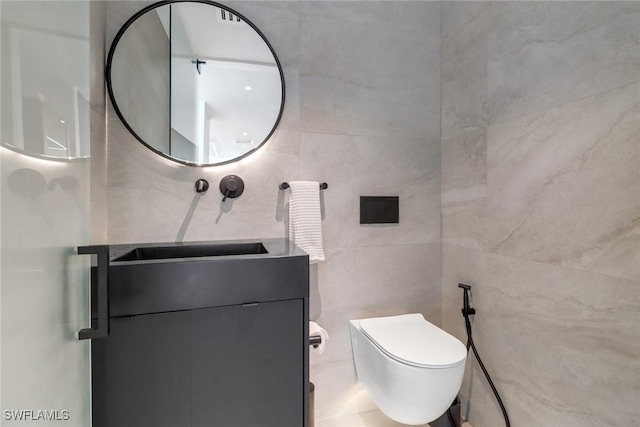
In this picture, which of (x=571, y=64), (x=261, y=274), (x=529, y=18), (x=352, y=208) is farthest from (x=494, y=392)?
(x=529, y=18)

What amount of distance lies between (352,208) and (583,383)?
109 centimetres

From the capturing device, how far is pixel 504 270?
1.30m

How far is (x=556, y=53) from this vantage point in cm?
109

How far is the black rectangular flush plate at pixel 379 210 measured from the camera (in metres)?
1.56

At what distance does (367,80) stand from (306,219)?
0.82 meters

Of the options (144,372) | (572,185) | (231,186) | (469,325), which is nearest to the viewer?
(144,372)

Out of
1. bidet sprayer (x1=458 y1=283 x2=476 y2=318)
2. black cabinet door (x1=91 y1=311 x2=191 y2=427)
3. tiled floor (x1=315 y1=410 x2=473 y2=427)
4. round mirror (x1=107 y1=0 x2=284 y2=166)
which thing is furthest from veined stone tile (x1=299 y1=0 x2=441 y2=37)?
tiled floor (x1=315 y1=410 x2=473 y2=427)

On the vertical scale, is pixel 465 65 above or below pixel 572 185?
above

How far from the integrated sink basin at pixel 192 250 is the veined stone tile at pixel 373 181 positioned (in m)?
0.41

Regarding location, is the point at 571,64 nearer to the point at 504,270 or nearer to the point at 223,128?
the point at 504,270

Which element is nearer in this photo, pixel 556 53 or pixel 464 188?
pixel 556 53

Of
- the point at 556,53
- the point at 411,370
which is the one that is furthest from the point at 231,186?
the point at 556,53

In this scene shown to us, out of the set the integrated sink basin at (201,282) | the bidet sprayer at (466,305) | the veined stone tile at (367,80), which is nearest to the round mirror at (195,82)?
the veined stone tile at (367,80)

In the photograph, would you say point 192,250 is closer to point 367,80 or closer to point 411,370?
point 411,370
